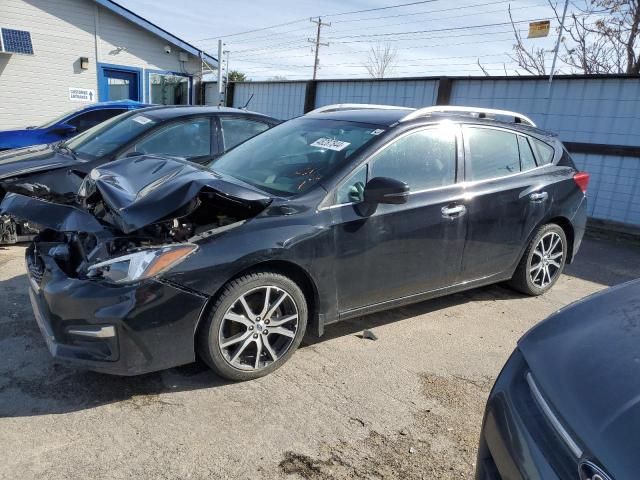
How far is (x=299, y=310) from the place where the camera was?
3.36 m

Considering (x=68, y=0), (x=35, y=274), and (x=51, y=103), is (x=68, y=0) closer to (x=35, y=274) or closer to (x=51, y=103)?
(x=51, y=103)

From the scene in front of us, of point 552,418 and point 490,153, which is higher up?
point 490,153

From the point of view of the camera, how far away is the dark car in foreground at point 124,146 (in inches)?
208

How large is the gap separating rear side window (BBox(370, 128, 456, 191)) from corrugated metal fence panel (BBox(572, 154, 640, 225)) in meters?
5.16

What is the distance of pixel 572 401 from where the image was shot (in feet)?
5.58

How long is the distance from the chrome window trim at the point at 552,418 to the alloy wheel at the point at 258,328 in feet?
5.46

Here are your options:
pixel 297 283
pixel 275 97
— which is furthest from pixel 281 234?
pixel 275 97

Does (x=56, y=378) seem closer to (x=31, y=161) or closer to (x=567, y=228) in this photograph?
(x=31, y=161)

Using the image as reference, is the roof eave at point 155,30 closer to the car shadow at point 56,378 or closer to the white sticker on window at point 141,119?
the white sticker on window at point 141,119

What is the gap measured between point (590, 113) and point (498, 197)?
16.8 feet

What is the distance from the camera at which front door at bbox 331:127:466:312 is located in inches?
138

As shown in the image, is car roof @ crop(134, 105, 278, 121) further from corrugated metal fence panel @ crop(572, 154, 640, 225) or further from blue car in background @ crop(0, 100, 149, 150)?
corrugated metal fence panel @ crop(572, 154, 640, 225)

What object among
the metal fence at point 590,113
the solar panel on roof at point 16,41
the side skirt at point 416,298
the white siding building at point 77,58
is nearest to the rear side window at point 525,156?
the side skirt at point 416,298

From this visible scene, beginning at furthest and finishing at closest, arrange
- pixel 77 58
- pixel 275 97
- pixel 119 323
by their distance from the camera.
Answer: pixel 275 97
pixel 77 58
pixel 119 323
